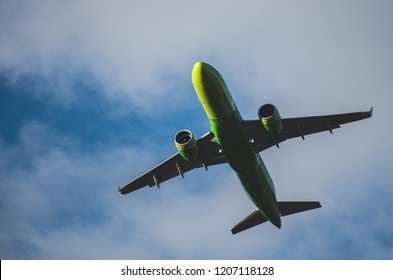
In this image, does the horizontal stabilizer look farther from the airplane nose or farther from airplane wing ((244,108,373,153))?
the airplane nose

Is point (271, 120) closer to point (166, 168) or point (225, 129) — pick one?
point (225, 129)

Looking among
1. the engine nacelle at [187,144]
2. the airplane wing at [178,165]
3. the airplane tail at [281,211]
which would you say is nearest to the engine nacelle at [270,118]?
the airplane wing at [178,165]

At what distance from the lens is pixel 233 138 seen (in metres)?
33.7

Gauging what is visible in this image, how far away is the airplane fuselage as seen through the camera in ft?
105

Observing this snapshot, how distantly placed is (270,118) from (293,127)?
3.55 meters

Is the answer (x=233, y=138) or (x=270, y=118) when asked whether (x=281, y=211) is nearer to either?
(x=270, y=118)

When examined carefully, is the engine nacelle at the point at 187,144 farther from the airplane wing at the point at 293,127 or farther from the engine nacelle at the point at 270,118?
the engine nacelle at the point at 270,118

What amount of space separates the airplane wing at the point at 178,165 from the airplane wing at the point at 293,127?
2691 millimetres

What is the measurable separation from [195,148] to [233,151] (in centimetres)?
292

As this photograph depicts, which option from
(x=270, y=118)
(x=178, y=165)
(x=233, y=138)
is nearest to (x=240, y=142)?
(x=233, y=138)

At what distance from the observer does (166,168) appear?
40250 millimetres

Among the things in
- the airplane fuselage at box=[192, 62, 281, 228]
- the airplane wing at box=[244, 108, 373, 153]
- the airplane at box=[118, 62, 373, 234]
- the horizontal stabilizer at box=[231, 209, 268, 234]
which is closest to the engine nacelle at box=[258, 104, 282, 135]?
Answer: the airplane at box=[118, 62, 373, 234]
